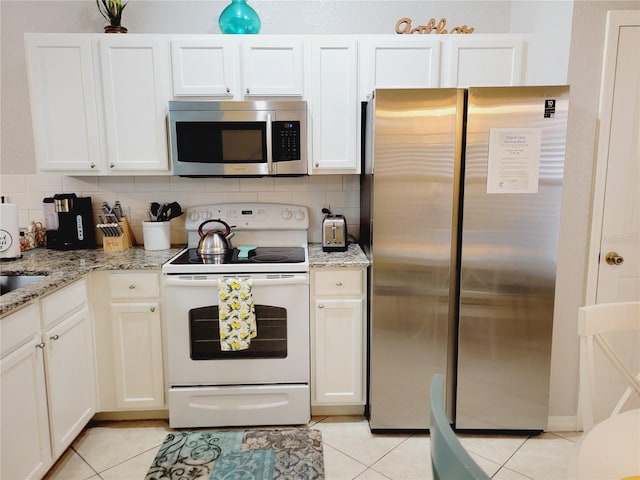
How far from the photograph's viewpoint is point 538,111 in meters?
2.01

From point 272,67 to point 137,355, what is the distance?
1.72 m

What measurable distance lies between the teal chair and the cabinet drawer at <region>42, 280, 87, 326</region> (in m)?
1.74

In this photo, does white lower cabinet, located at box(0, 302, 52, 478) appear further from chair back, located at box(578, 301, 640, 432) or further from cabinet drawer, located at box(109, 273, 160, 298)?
chair back, located at box(578, 301, 640, 432)

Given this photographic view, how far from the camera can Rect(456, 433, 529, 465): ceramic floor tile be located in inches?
83.8

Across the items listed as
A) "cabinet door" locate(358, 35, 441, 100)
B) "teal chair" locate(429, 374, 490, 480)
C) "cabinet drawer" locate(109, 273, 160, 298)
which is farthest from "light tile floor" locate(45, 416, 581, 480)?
"cabinet door" locate(358, 35, 441, 100)

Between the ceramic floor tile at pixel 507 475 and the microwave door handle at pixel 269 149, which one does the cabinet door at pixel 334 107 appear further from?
the ceramic floor tile at pixel 507 475

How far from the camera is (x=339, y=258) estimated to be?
235cm

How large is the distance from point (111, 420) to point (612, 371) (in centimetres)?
273

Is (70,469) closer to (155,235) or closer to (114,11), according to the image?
(155,235)

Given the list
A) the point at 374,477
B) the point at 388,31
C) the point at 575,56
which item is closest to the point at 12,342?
the point at 374,477

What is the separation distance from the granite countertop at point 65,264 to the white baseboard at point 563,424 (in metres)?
2.25

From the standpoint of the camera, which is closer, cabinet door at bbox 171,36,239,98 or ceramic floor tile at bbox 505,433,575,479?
ceramic floor tile at bbox 505,433,575,479

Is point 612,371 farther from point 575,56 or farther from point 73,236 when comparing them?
point 73,236

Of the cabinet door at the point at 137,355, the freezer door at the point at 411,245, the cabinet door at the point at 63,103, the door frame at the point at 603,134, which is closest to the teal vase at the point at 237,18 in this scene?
the cabinet door at the point at 63,103
